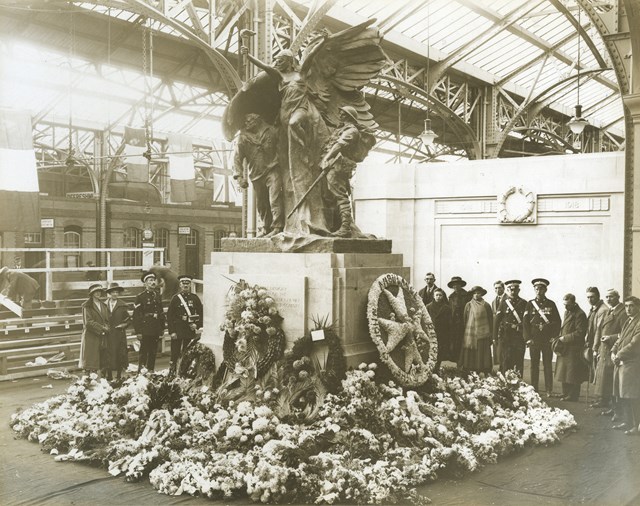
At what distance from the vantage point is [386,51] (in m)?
16.7

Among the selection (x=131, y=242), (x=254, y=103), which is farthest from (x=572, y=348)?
(x=131, y=242)

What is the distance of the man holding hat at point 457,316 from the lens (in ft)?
32.2

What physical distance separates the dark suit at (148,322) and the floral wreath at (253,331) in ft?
9.24

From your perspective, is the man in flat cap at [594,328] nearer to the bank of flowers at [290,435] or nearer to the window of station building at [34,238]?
the bank of flowers at [290,435]

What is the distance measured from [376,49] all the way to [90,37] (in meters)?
11.0

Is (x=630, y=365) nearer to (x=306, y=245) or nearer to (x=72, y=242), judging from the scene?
(x=306, y=245)

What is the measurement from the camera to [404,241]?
1373cm

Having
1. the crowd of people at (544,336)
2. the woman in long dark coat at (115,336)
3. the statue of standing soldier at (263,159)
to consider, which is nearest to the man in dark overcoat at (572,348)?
the crowd of people at (544,336)

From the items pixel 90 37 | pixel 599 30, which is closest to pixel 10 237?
pixel 90 37

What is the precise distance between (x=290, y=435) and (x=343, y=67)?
420 centimetres

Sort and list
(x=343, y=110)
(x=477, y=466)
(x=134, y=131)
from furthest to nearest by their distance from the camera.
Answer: (x=134, y=131)
(x=343, y=110)
(x=477, y=466)

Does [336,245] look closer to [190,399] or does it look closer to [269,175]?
[269,175]

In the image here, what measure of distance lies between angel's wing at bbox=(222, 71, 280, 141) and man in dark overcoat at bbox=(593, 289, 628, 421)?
15.2 ft

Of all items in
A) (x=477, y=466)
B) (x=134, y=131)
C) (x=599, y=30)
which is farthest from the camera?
(x=134, y=131)
